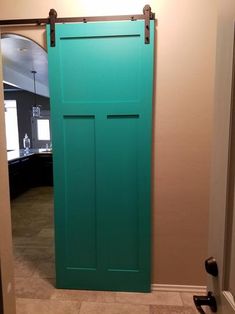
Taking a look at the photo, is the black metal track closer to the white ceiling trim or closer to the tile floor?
the tile floor

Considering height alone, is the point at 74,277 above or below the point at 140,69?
below

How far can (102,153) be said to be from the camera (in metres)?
2.05

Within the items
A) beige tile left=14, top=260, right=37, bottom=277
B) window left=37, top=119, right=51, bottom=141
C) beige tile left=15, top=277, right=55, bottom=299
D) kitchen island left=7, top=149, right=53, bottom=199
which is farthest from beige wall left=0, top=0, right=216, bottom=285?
window left=37, top=119, right=51, bottom=141

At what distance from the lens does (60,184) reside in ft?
6.88

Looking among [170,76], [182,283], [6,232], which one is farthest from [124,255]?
[170,76]

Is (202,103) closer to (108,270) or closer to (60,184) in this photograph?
(60,184)

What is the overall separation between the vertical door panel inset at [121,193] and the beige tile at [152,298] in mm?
236

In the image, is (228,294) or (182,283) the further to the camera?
(182,283)

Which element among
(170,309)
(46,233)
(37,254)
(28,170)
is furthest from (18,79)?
(170,309)

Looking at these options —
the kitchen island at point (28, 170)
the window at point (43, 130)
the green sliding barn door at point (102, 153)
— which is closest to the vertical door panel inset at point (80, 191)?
the green sliding barn door at point (102, 153)

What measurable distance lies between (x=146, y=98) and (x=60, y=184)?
1.04 meters

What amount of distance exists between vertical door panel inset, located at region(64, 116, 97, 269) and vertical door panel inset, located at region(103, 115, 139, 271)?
130 millimetres

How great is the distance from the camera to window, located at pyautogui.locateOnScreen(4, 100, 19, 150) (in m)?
8.22

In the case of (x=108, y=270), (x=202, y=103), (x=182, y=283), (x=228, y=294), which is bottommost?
(x=182, y=283)
